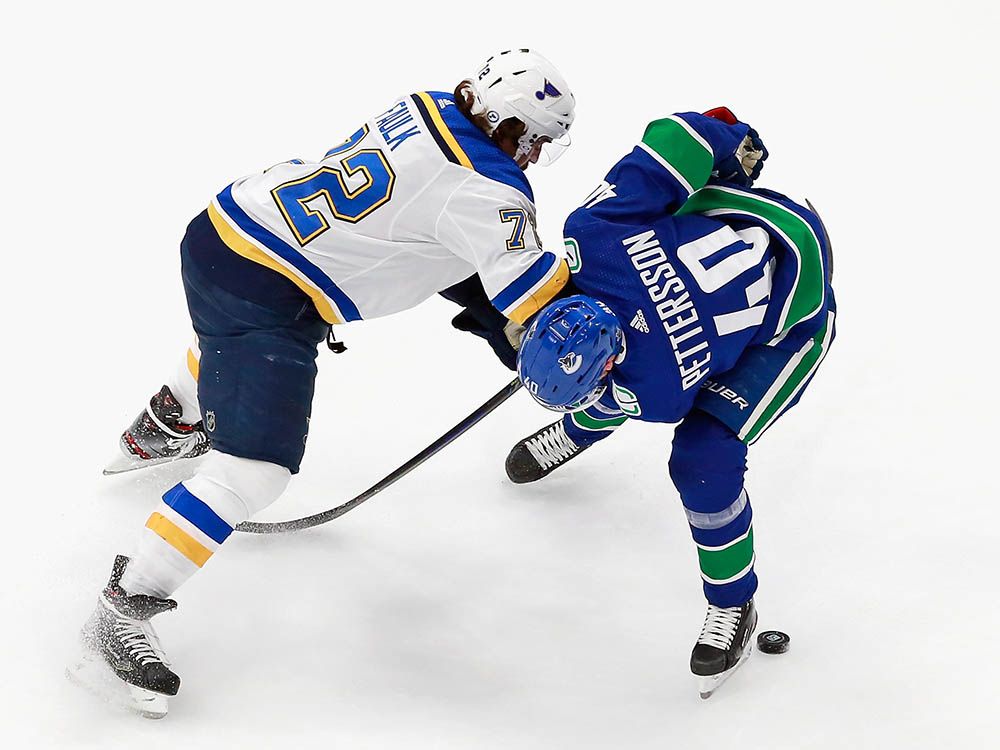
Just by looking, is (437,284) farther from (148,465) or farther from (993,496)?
(993,496)

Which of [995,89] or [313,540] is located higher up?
[995,89]

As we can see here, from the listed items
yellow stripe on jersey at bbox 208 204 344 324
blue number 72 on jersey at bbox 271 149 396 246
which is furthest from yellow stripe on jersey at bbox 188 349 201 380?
blue number 72 on jersey at bbox 271 149 396 246

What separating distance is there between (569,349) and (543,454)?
1.05 meters

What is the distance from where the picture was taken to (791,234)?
8.23 feet

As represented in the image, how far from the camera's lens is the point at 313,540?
3.08 meters

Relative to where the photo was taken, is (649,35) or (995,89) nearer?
(995,89)

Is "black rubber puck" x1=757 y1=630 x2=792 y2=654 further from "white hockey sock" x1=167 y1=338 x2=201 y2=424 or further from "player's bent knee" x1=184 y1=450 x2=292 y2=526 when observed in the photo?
"white hockey sock" x1=167 y1=338 x2=201 y2=424

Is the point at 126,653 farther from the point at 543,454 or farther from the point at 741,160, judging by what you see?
the point at 741,160

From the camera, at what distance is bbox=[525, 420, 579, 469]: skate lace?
10.8 feet

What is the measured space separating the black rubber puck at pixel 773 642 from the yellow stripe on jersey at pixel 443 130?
1.13 m

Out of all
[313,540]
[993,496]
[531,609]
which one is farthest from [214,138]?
[993,496]

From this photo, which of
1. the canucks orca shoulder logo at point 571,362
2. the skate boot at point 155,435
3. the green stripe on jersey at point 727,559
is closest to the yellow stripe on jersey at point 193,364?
the skate boot at point 155,435

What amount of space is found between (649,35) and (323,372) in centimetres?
284

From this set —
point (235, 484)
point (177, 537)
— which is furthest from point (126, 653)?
point (235, 484)
